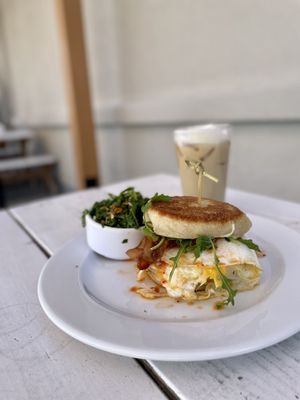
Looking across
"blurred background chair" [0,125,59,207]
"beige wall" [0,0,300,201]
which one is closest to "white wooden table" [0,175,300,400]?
"beige wall" [0,0,300,201]

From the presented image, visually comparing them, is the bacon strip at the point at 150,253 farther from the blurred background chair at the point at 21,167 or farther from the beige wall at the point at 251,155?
the blurred background chair at the point at 21,167

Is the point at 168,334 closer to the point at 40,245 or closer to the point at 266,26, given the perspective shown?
the point at 40,245

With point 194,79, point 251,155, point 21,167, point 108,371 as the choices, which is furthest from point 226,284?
point 21,167

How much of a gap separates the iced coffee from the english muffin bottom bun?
32cm

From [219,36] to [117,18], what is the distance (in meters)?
0.88

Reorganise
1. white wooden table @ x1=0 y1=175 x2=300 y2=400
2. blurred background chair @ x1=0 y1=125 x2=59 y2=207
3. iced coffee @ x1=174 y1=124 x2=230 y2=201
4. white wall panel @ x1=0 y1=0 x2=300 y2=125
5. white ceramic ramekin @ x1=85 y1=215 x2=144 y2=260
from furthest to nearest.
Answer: blurred background chair @ x1=0 y1=125 x2=59 y2=207
white wall panel @ x1=0 y1=0 x2=300 y2=125
iced coffee @ x1=174 y1=124 x2=230 y2=201
white ceramic ramekin @ x1=85 y1=215 x2=144 y2=260
white wooden table @ x1=0 y1=175 x2=300 y2=400

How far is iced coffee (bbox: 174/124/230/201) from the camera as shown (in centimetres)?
79

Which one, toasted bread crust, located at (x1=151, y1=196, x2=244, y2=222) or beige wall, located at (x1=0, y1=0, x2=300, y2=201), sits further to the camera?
beige wall, located at (x1=0, y1=0, x2=300, y2=201)

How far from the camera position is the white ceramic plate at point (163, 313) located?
0.31 m

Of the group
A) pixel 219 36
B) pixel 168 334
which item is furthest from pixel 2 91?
pixel 168 334

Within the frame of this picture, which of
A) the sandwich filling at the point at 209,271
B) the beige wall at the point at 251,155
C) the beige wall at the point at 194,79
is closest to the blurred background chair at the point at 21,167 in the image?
the beige wall at the point at 194,79

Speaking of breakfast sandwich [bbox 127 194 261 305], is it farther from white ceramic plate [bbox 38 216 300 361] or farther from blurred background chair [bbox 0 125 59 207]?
blurred background chair [bbox 0 125 59 207]

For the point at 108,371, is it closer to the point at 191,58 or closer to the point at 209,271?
the point at 209,271

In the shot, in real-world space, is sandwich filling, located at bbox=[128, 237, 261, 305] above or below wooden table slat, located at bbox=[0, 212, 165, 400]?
above
